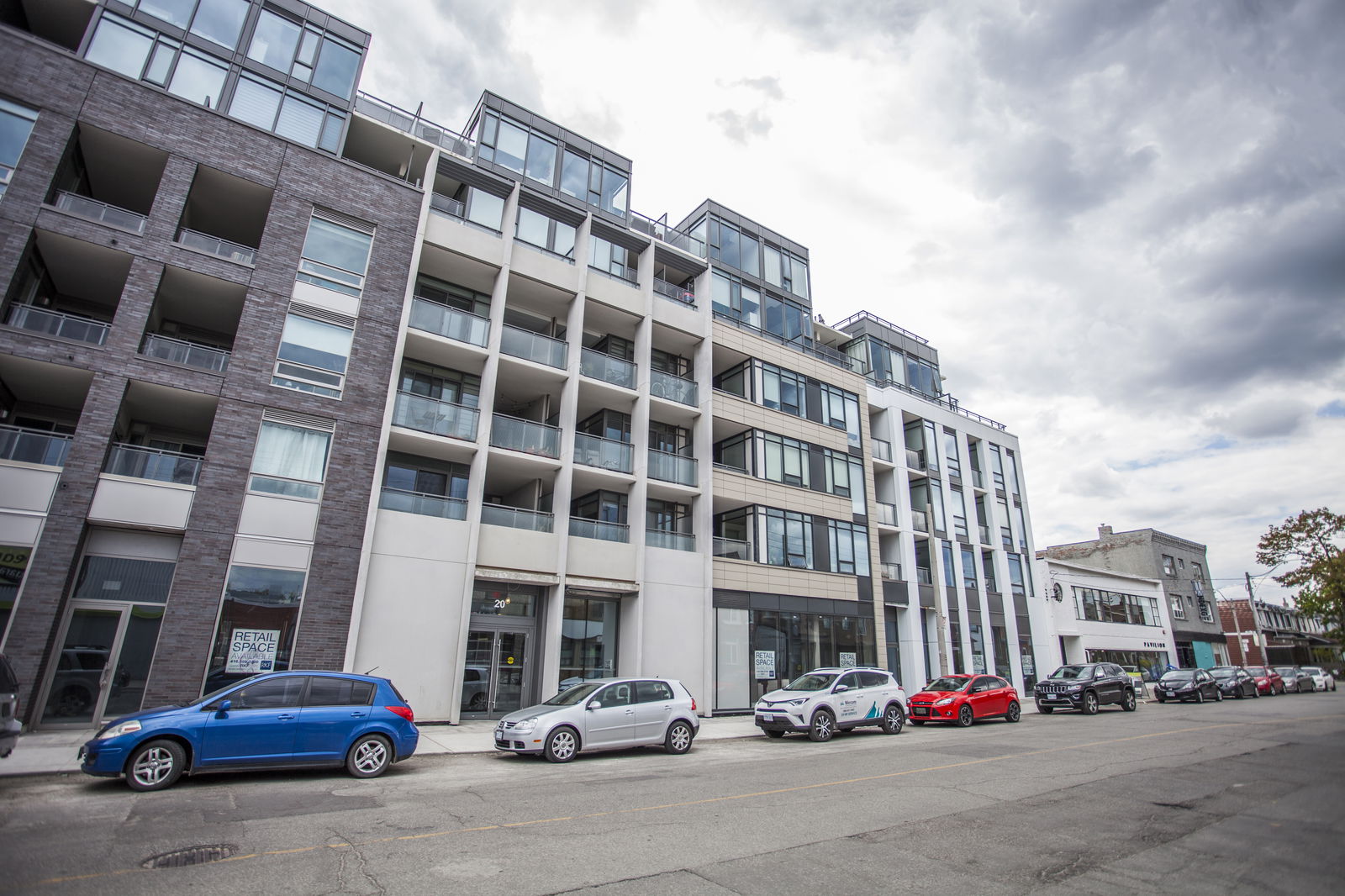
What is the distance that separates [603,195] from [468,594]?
1574 cm

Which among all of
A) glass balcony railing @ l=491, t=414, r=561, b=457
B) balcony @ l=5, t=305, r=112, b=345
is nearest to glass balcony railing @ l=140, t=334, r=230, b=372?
balcony @ l=5, t=305, r=112, b=345

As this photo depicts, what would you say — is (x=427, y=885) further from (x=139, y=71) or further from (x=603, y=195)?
(x=603, y=195)

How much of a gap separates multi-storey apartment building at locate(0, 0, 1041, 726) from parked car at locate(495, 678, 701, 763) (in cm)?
517

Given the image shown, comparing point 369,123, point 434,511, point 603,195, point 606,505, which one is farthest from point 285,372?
point 603,195

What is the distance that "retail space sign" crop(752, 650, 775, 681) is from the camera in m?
23.6

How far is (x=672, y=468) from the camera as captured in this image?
2356 cm

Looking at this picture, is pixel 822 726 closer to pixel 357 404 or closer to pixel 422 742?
pixel 422 742

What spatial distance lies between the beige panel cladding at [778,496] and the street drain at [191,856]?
62.0 feet

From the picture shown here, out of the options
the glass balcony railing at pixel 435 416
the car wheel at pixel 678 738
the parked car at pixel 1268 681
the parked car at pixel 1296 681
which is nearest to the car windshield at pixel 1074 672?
the parked car at pixel 1268 681

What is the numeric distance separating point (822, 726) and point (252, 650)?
541 inches

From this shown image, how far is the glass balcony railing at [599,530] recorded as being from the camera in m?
21.0

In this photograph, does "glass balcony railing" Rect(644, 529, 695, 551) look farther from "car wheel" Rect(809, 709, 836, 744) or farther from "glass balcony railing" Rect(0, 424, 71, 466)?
"glass balcony railing" Rect(0, 424, 71, 466)

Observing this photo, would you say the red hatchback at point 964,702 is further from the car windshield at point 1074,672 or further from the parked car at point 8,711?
the parked car at point 8,711

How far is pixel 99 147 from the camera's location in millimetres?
16938
